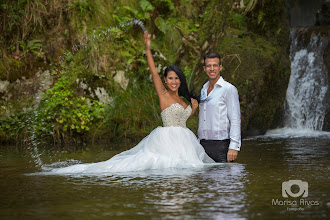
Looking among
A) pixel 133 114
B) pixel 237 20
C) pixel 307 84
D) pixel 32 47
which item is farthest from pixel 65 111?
pixel 307 84

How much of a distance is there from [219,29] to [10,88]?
19.2ft

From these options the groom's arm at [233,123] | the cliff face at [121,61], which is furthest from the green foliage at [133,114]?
the groom's arm at [233,123]

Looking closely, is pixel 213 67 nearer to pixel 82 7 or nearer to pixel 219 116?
pixel 219 116

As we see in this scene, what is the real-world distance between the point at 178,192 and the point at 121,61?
9.31 m

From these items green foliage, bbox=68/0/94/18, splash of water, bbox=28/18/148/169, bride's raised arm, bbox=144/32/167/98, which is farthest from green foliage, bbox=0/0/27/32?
bride's raised arm, bbox=144/32/167/98

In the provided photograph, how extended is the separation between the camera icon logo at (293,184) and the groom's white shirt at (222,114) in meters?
1.10

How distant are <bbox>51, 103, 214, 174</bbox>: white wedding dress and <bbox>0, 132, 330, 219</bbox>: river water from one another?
243 mm

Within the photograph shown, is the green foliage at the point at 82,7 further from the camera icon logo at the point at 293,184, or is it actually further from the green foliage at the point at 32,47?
the camera icon logo at the point at 293,184

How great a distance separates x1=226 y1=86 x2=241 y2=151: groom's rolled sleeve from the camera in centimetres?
745

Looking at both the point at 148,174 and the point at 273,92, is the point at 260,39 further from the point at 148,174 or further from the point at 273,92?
the point at 148,174

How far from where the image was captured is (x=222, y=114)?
301 inches

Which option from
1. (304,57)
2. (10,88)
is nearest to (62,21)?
(10,88)

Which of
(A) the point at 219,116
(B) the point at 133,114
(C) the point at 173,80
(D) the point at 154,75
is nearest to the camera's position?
(A) the point at 219,116

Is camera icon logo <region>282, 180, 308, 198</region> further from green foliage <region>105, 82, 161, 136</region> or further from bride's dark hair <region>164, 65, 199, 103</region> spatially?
green foliage <region>105, 82, 161, 136</region>
